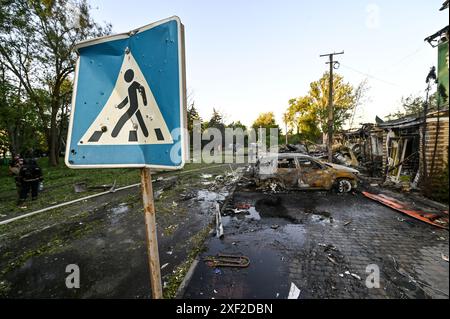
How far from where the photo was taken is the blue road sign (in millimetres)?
1278

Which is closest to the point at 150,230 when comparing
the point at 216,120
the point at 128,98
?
the point at 128,98

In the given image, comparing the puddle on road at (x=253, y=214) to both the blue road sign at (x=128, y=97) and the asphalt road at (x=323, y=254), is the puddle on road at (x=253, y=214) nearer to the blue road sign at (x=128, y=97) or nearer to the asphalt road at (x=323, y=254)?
the asphalt road at (x=323, y=254)

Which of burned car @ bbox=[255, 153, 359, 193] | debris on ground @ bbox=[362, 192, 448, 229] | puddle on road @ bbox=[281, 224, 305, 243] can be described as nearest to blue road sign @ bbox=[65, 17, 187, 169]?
puddle on road @ bbox=[281, 224, 305, 243]

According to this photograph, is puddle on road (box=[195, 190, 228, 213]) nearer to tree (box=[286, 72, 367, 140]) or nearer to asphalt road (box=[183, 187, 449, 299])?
asphalt road (box=[183, 187, 449, 299])

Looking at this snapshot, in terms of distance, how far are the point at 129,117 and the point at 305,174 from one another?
7597 millimetres

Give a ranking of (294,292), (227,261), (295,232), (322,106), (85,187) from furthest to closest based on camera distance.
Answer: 1. (322,106)
2. (85,187)
3. (295,232)
4. (227,261)
5. (294,292)

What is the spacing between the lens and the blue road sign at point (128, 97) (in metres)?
1.28

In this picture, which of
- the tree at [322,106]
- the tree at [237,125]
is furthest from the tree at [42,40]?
the tree at [237,125]

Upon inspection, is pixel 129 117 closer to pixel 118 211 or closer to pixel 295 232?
pixel 295 232

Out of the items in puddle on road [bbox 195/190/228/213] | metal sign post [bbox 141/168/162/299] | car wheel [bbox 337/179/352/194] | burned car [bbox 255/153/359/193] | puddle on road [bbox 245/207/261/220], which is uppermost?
metal sign post [bbox 141/168/162/299]

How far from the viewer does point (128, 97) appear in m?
1.32

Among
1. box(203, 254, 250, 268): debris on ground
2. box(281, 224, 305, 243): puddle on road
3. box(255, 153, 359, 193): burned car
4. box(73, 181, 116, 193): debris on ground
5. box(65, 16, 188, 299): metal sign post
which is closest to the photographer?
box(65, 16, 188, 299): metal sign post

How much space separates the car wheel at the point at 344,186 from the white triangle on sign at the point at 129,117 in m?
8.22

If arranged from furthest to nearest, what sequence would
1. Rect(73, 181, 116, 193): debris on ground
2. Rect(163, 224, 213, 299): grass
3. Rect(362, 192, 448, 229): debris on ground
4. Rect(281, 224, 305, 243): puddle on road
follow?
Rect(73, 181, 116, 193): debris on ground → Rect(362, 192, 448, 229): debris on ground → Rect(281, 224, 305, 243): puddle on road → Rect(163, 224, 213, 299): grass
